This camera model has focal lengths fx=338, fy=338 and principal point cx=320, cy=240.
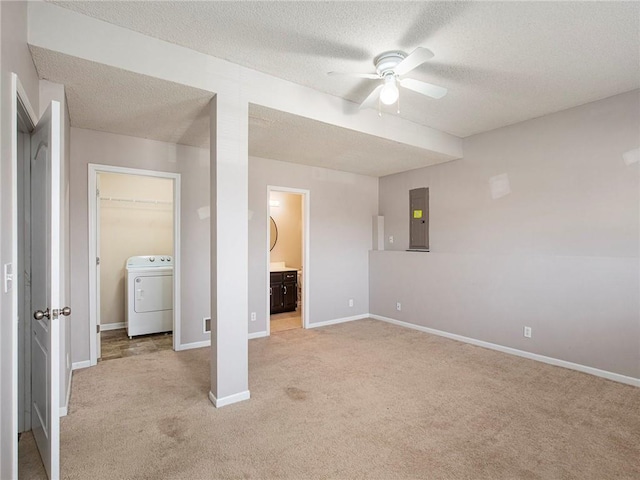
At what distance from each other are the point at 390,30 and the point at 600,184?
2.64 metres

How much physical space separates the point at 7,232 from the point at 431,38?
2.68m

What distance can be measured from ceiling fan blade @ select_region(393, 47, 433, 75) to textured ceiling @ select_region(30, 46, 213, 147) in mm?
1429

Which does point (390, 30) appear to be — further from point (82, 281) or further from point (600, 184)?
point (82, 281)

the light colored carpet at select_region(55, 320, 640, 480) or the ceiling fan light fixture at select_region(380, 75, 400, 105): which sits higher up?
the ceiling fan light fixture at select_region(380, 75, 400, 105)

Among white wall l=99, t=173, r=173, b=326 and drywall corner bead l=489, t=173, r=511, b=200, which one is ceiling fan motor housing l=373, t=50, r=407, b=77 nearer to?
drywall corner bead l=489, t=173, r=511, b=200

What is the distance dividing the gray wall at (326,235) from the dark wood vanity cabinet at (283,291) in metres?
1.04

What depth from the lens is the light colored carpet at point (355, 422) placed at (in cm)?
193

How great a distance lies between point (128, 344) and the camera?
163 inches

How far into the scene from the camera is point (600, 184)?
329 centimetres

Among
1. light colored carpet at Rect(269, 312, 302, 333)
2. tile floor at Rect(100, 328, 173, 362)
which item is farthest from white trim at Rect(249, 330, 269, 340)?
tile floor at Rect(100, 328, 173, 362)

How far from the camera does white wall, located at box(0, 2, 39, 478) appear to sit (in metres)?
1.45

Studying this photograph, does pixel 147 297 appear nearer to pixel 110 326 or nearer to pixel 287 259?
pixel 110 326

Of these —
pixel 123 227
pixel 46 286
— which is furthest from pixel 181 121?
pixel 123 227

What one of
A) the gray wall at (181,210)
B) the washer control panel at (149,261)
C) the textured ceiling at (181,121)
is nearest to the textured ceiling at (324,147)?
the textured ceiling at (181,121)
